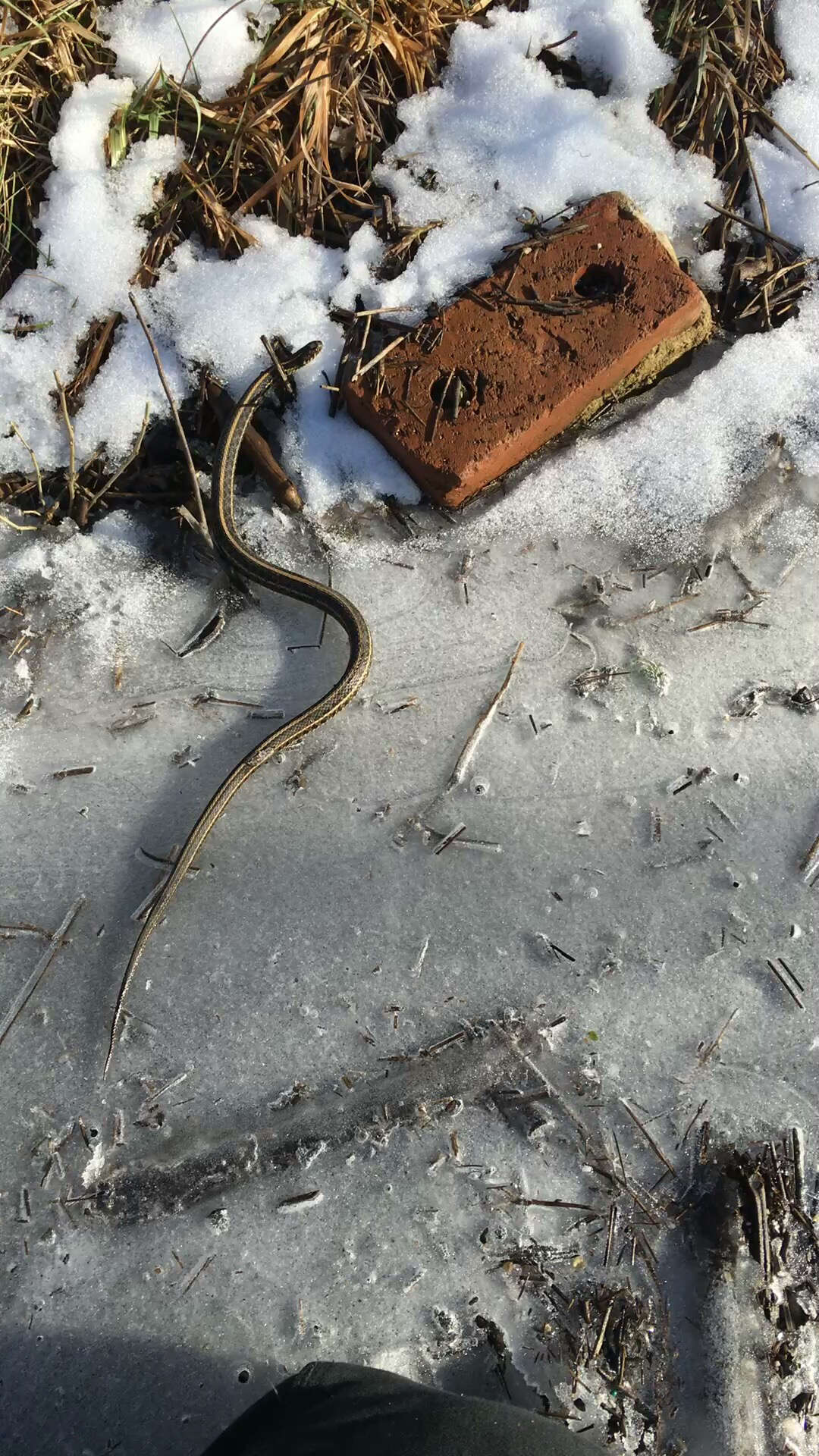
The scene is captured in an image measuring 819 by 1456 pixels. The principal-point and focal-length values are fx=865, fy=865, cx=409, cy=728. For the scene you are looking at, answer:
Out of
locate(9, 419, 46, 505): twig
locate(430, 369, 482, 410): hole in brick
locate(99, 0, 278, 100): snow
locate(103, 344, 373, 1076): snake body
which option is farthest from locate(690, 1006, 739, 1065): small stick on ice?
locate(99, 0, 278, 100): snow

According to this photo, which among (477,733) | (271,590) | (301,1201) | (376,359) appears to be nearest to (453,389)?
(376,359)

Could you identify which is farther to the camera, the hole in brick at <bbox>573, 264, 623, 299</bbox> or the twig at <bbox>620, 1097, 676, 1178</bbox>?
the hole in brick at <bbox>573, 264, 623, 299</bbox>

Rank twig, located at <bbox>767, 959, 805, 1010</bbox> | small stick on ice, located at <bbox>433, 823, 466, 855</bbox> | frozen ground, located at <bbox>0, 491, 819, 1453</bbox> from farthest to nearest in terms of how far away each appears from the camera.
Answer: small stick on ice, located at <bbox>433, 823, 466, 855</bbox> → twig, located at <bbox>767, 959, 805, 1010</bbox> → frozen ground, located at <bbox>0, 491, 819, 1453</bbox>

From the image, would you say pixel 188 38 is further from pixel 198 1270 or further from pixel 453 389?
pixel 198 1270

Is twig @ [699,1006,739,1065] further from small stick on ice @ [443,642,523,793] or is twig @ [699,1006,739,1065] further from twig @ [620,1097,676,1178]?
small stick on ice @ [443,642,523,793]

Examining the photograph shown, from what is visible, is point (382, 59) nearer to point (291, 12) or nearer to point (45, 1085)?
point (291, 12)

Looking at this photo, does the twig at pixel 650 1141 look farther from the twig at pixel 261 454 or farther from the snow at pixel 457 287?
the twig at pixel 261 454

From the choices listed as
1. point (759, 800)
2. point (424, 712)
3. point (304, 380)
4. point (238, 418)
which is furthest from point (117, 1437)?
point (304, 380)
